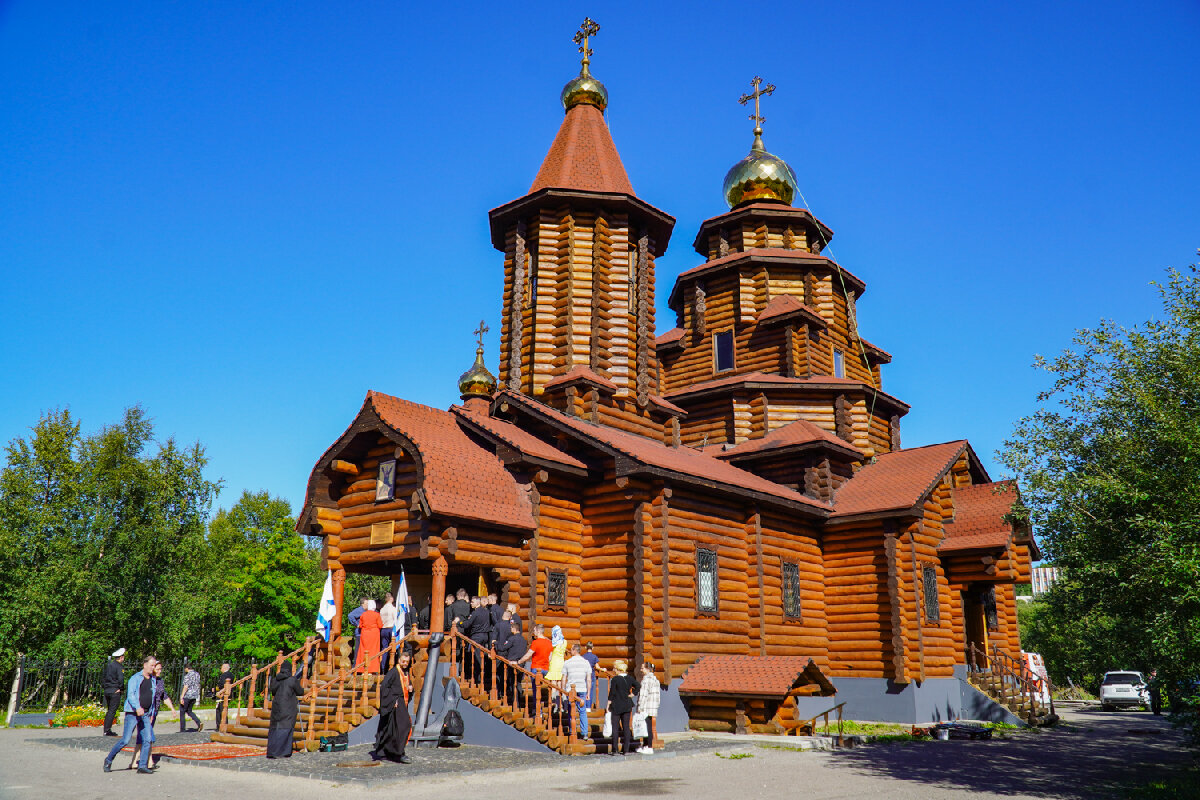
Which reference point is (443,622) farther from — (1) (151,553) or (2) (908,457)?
(1) (151,553)

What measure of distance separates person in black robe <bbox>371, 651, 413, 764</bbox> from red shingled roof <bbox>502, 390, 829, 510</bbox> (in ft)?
22.2

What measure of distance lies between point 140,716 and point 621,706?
6767 millimetres

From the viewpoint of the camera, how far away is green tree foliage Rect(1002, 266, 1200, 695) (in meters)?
10.5

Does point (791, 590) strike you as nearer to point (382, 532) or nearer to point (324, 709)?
point (382, 532)

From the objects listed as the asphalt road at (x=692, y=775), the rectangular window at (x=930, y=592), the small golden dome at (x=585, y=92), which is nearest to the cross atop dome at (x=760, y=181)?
the small golden dome at (x=585, y=92)

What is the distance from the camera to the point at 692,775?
37.3 ft

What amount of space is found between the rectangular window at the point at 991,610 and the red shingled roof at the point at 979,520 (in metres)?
3.43

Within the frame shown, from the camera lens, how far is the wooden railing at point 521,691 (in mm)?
13234

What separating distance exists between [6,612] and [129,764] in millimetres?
17295

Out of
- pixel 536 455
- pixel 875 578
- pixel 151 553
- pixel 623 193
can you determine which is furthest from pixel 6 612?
pixel 875 578

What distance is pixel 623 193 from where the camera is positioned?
22.5 meters

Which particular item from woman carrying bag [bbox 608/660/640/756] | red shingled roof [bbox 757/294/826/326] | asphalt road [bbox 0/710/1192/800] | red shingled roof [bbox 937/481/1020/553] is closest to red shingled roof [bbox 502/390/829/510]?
red shingled roof [bbox 937/481/1020/553]

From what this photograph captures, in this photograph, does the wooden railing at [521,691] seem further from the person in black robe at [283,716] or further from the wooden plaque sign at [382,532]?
the person in black robe at [283,716]

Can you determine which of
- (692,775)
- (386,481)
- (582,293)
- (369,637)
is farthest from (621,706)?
(582,293)
